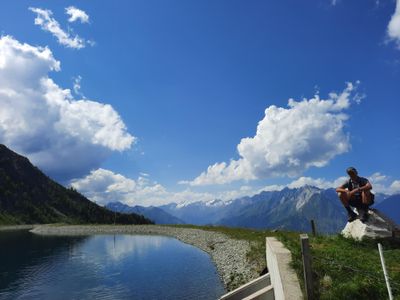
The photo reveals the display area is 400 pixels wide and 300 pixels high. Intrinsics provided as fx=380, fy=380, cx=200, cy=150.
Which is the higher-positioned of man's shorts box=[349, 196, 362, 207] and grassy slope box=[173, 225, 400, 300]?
man's shorts box=[349, 196, 362, 207]

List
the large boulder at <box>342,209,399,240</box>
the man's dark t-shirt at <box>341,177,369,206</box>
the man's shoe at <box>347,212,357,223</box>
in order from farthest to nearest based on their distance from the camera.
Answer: the man's shoe at <box>347,212,357,223</box> < the man's dark t-shirt at <box>341,177,369,206</box> < the large boulder at <box>342,209,399,240</box>

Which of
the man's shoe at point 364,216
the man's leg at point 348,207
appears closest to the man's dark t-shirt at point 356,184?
the man's leg at point 348,207

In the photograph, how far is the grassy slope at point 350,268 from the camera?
16.4 m

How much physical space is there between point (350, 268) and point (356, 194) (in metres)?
10.8

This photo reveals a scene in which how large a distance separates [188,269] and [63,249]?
42709 millimetres

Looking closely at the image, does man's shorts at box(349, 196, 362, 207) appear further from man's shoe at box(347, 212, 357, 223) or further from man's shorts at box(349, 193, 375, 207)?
man's shoe at box(347, 212, 357, 223)

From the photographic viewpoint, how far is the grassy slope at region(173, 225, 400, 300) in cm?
1638

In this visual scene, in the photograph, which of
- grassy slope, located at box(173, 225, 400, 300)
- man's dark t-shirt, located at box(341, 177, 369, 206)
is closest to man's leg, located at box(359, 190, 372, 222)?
man's dark t-shirt, located at box(341, 177, 369, 206)

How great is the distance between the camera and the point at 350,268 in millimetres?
17578

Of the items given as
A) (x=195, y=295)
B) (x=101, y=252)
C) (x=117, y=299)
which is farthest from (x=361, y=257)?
(x=101, y=252)

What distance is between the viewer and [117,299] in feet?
121

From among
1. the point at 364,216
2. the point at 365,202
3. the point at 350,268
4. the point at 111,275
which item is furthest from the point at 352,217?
the point at 111,275

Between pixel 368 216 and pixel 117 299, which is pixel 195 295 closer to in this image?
pixel 117 299

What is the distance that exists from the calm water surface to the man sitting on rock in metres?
15.7
